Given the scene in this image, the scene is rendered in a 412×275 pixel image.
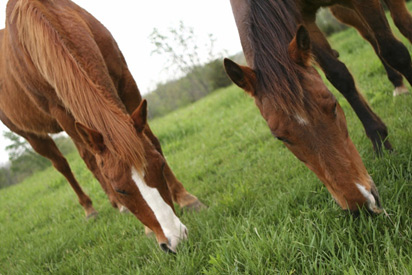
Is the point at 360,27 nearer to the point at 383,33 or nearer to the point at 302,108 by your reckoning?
the point at 383,33

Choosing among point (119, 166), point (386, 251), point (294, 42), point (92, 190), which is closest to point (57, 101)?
point (119, 166)

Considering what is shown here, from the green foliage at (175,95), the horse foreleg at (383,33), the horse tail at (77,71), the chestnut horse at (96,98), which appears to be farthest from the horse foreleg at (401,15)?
the green foliage at (175,95)

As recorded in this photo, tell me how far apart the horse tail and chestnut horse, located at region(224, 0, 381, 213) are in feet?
3.02

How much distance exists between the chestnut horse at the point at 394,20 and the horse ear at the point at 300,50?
131 cm

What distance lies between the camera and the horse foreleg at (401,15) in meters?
2.84

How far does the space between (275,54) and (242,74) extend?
0.84 ft

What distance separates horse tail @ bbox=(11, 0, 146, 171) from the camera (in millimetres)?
2172

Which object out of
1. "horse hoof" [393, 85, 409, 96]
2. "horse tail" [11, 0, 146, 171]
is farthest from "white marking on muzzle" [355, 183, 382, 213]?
"horse hoof" [393, 85, 409, 96]

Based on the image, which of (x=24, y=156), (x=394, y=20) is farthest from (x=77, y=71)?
(x=24, y=156)

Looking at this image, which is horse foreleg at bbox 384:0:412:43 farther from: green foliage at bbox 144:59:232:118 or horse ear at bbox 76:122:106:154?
green foliage at bbox 144:59:232:118

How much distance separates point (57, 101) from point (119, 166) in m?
1.38

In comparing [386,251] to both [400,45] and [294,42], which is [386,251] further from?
[400,45]

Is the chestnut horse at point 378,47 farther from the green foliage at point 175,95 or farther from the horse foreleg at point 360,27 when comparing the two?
the green foliage at point 175,95

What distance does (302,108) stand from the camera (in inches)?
68.6
